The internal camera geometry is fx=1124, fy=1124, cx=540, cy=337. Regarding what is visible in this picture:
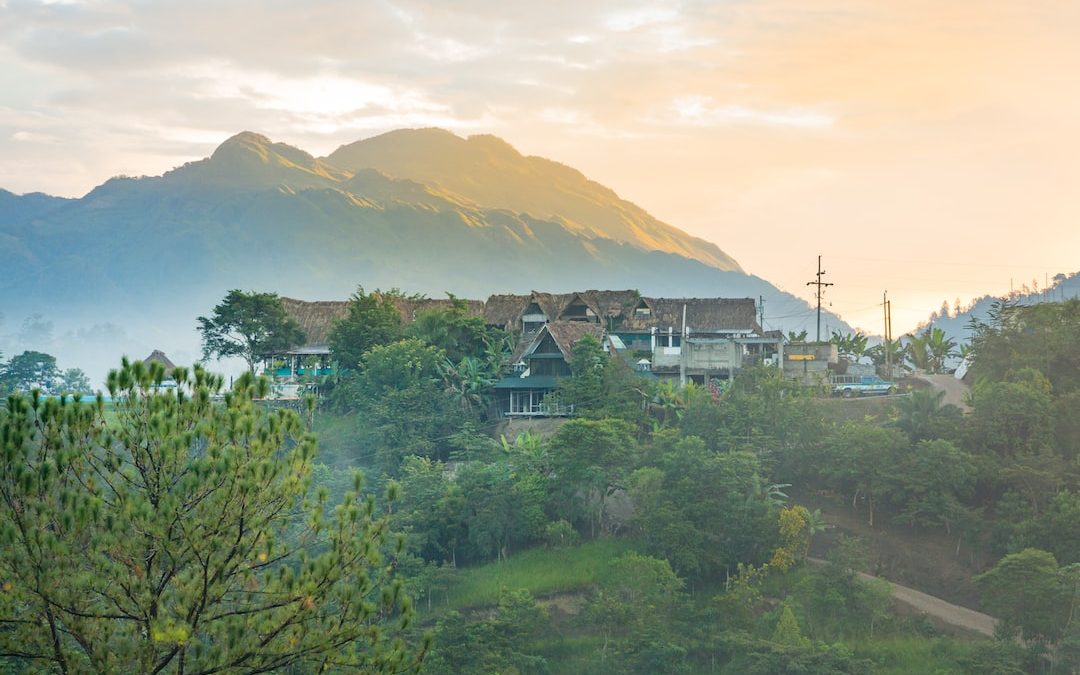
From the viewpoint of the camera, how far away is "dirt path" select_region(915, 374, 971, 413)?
46.2 metres

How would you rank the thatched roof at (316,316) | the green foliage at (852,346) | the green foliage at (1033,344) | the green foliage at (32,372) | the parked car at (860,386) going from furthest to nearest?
1. the green foliage at (32,372)
2. the green foliage at (852,346)
3. the thatched roof at (316,316)
4. the parked car at (860,386)
5. the green foliage at (1033,344)

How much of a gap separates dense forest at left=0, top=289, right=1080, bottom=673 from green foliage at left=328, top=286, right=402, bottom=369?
8.64 ft

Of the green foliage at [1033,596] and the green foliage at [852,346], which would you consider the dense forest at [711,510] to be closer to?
the green foliage at [1033,596]

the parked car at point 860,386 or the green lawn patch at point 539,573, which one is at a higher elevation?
the parked car at point 860,386

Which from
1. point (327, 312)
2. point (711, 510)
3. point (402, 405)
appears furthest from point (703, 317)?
point (711, 510)

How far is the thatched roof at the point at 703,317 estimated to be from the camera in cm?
5650

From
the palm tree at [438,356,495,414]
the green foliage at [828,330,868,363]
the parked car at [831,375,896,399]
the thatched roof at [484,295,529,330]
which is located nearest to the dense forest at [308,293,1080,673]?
the palm tree at [438,356,495,414]

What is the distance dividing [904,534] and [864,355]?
76.2 ft

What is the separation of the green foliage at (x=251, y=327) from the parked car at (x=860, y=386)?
25.7 metres

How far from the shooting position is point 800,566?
1398 inches

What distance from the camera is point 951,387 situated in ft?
164

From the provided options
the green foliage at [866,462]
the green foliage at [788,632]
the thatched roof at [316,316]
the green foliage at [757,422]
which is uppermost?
the thatched roof at [316,316]

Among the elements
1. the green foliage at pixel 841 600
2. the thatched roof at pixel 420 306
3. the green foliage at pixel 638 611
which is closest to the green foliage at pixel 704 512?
the green foliage at pixel 638 611

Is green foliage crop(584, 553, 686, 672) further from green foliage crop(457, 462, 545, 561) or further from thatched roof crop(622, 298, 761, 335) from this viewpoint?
thatched roof crop(622, 298, 761, 335)
